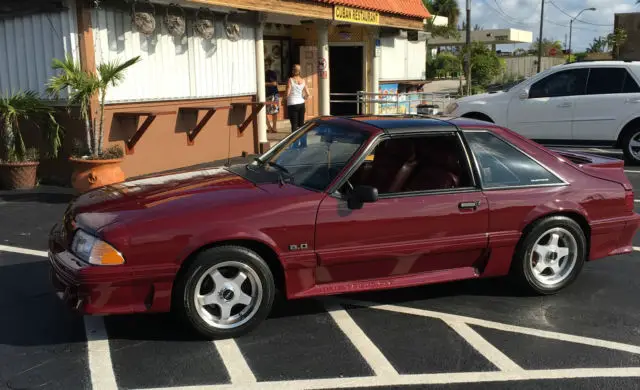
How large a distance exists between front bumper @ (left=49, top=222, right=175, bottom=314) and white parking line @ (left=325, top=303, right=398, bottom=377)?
124 cm

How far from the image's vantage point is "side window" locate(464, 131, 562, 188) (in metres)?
4.83

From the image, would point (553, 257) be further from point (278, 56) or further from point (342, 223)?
point (278, 56)

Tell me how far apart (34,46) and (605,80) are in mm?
9506

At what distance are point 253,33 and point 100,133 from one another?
14.4ft

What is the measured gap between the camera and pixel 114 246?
3.81 meters

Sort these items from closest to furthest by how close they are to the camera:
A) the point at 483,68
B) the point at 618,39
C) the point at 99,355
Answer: the point at 99,355 → the point at 483,68 → the point at 618,39

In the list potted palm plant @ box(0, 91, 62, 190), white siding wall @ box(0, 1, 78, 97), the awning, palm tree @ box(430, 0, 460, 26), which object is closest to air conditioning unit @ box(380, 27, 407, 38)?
the awning

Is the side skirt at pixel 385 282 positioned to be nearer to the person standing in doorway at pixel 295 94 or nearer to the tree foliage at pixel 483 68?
the person standing in doorway at pixel 295 94

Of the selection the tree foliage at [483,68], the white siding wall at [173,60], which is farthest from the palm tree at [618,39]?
the white siding wall at [173,60]

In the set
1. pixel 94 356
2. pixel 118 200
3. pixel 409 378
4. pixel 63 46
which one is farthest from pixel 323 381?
pixel 63 46

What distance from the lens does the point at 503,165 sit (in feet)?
16.1

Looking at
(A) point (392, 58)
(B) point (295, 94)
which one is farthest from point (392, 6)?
(B) point (295, 94)

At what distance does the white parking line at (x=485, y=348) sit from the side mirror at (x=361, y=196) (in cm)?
109

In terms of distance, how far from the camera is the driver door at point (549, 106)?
11656mm
